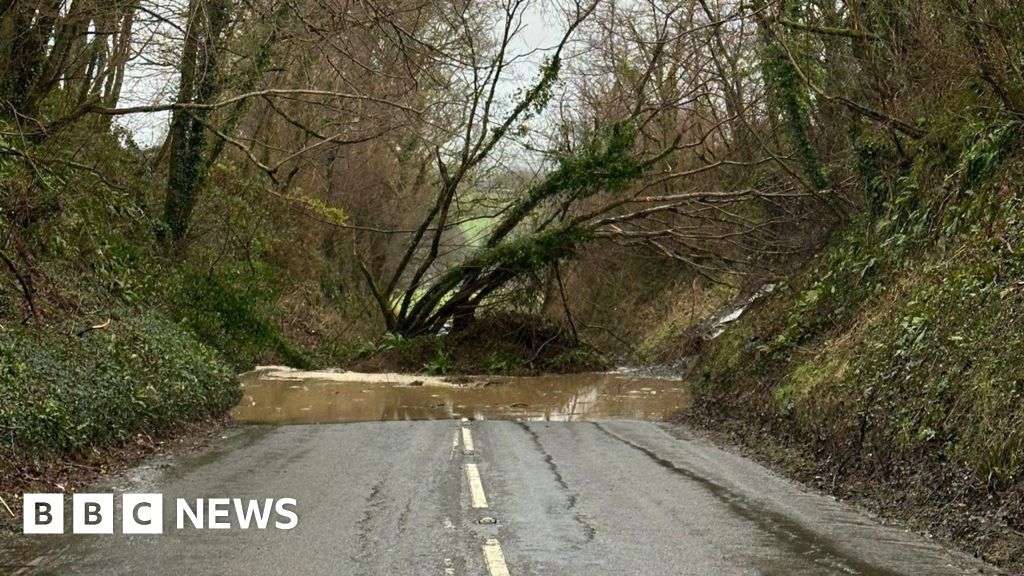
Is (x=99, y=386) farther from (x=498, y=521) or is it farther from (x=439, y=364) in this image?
(x=439, y=364)

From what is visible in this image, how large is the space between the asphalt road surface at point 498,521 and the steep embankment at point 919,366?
1.80 ft

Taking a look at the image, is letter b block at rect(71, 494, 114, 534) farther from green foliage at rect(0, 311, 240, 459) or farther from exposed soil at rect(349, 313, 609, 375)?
exposed soil at rect(349, 313, 609, 375)

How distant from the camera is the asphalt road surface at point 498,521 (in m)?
6.86

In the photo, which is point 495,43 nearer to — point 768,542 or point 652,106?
point 652,106

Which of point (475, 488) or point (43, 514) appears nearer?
point (43, 514)

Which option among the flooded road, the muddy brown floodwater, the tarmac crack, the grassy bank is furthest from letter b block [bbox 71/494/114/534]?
the muddy brown floodwater

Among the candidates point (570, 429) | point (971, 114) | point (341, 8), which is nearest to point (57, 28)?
point (341, 8)

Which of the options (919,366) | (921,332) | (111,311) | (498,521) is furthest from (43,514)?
(921,332)

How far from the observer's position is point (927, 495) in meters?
8.83

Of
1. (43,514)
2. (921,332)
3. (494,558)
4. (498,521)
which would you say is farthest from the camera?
(921,332)

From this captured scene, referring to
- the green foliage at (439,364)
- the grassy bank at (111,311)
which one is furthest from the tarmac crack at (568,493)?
the green foliage at (439,364)

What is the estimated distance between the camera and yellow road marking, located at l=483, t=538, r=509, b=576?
259 inches

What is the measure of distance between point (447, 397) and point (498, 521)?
1403 cm

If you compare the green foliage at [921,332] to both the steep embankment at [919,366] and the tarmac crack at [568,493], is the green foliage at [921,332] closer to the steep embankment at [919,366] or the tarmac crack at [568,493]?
the steep embankment at [919,366]
